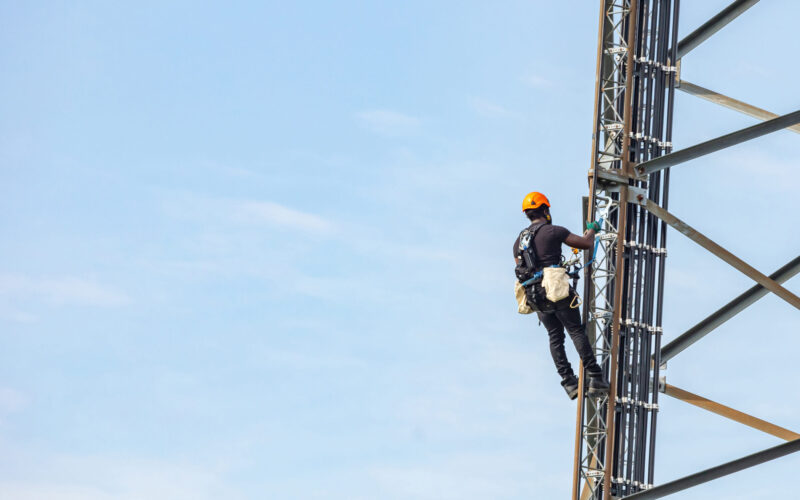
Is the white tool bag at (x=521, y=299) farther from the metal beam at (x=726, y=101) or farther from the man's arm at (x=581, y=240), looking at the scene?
the metal beam at (x=726, y=101)

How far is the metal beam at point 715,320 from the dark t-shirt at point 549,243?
3.26 m

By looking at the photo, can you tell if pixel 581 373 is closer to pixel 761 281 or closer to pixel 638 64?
pixel 761 281

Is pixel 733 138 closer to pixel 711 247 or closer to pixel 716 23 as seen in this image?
pixel 711 247

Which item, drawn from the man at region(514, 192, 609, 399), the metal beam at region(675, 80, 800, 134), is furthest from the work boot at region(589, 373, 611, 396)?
the metal beam at region(675, 80, 800, 134)

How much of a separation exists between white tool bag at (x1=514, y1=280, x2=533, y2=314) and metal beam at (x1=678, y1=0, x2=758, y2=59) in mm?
4287

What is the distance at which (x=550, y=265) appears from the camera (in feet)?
57.7

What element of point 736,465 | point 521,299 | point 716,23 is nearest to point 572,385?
point 521,299

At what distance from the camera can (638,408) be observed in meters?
18.4

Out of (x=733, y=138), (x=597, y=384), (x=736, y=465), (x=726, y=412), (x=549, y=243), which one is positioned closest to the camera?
(x=736, y=465)

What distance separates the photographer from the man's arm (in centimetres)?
1734

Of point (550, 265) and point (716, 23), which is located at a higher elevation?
point (716, 23)

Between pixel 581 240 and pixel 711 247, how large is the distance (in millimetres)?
1946

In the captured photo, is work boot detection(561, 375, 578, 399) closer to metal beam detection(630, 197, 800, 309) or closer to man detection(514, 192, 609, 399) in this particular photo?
man detection(514, 192, 609, 399)

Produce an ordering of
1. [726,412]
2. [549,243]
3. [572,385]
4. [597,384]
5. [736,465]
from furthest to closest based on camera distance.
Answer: [726,412] → [572,385] → [597,384] → [549,243] → [736,465]
